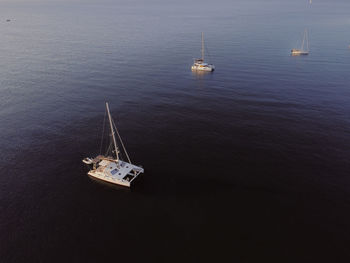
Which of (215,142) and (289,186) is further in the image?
(215,142)

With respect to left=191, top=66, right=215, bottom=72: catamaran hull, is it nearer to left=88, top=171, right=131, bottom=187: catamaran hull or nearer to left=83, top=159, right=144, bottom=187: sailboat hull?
left=83, top=159, right=144, bottom=187: sailboat hull

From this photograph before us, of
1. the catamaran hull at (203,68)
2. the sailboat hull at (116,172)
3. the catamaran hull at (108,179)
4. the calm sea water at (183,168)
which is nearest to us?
the calm sea water at (183,168)

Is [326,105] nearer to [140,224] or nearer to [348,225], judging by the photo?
[348,225]

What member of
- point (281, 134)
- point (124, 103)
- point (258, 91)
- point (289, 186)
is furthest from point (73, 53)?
point (289, 186)

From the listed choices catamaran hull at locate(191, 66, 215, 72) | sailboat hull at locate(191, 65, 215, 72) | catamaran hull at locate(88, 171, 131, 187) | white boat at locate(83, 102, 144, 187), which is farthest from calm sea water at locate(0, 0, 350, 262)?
sailboat hull at locate(191, 65, 215, 72)

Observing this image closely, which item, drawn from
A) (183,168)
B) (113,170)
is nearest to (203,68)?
(183,168)

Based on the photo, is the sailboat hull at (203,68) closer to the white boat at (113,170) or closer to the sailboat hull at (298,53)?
the sailboat hull at (298,53)

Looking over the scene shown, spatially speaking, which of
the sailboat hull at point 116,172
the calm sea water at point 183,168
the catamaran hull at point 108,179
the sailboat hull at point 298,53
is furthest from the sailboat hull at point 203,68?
the catamaran hull at point 108,179

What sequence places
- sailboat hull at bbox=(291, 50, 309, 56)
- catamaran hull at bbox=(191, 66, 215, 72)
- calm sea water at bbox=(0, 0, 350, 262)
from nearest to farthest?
calm sea water at bbox=(0, 0, 350, 262)
catamaran hull at bbox=(191, 66, 215, 72)
sailboat hull at bbox=(291, 50, 309, 56)
